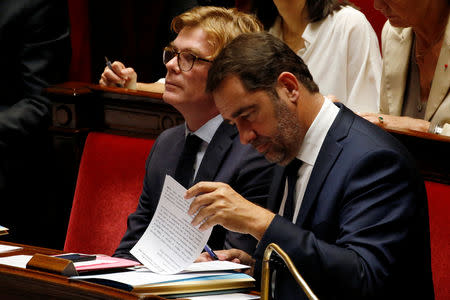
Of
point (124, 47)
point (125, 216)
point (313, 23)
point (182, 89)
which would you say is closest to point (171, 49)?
point (182, 89)

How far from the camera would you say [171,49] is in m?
2.40

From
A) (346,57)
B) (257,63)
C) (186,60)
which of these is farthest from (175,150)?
(346,57)

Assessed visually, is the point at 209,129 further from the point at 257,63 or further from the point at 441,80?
the point at 441,80

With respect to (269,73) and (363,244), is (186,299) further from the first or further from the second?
(269,73)

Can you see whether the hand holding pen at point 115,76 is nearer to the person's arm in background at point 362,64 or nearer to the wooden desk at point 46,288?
the person's arm in background at point 362,64

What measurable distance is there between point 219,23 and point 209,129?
346mm

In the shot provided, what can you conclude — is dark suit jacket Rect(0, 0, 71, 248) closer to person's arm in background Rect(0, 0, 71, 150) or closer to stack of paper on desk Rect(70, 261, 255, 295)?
person's arm in background Rect(0, 0, 71, 150)

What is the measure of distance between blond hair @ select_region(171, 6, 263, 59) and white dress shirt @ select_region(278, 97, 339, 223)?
1.90 ft

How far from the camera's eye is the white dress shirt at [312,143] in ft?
5.99

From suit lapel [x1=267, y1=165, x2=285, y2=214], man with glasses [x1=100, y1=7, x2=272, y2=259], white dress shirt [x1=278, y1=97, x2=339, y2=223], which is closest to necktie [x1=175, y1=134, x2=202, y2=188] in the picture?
man with glasses [x1=100, y1=7, x2=272, y2=259]

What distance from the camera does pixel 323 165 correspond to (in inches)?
69.1

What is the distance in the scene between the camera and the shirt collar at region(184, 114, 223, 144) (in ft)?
7.64

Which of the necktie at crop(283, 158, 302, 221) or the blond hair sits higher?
the blond hair

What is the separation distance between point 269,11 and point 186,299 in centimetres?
183
